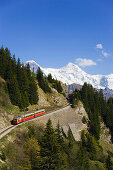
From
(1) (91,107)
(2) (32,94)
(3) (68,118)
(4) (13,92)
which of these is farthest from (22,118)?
(1) (91,107)

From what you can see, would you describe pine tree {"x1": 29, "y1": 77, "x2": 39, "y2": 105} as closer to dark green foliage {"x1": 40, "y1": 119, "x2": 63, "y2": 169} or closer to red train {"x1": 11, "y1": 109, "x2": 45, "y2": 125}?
red train {"x1": 11, "y1": 109, "x2": 45, "y2": 125}

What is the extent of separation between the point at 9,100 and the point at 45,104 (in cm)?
2854

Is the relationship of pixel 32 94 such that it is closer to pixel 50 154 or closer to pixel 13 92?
pixel 13 92

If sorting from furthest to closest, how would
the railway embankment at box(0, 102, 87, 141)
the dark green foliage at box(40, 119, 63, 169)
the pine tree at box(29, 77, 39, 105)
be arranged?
the pine tree at box(29, 77, 39, 105)
the railway embankment at box(0, 102, 87, 141)
the dark green foliage at box(40, 119, 63, 169)

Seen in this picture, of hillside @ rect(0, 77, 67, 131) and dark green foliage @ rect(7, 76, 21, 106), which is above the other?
dark green foliage @ rect(7, 76, 21, 106)

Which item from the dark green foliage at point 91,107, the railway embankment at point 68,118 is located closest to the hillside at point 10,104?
the railway embankment at point 68,118

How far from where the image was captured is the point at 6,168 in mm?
31297

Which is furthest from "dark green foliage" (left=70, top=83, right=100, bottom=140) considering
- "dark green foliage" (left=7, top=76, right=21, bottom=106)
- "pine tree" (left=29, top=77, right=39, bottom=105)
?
"dark green foliage" (left=7, top=76, right=21, bottom=106)

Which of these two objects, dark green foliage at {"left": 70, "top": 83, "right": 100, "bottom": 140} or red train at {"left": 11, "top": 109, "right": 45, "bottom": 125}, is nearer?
red train at {"left": 11, "top": 109, "right": 45, "bottom": 125}

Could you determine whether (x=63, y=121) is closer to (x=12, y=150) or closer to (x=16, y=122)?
(x=16, y=122)

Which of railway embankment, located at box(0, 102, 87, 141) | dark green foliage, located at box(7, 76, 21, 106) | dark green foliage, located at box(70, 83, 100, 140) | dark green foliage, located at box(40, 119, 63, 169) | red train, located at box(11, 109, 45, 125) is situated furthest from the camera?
dark green foliage, located at box(70, 83, 100, 140)

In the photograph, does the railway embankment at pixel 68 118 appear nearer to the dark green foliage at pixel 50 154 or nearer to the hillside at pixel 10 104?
the hillside at pixel 10 104

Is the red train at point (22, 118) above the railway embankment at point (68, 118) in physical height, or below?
above

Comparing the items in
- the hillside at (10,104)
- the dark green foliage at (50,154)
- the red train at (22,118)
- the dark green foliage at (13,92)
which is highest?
the dark green foliage at (13,92)
